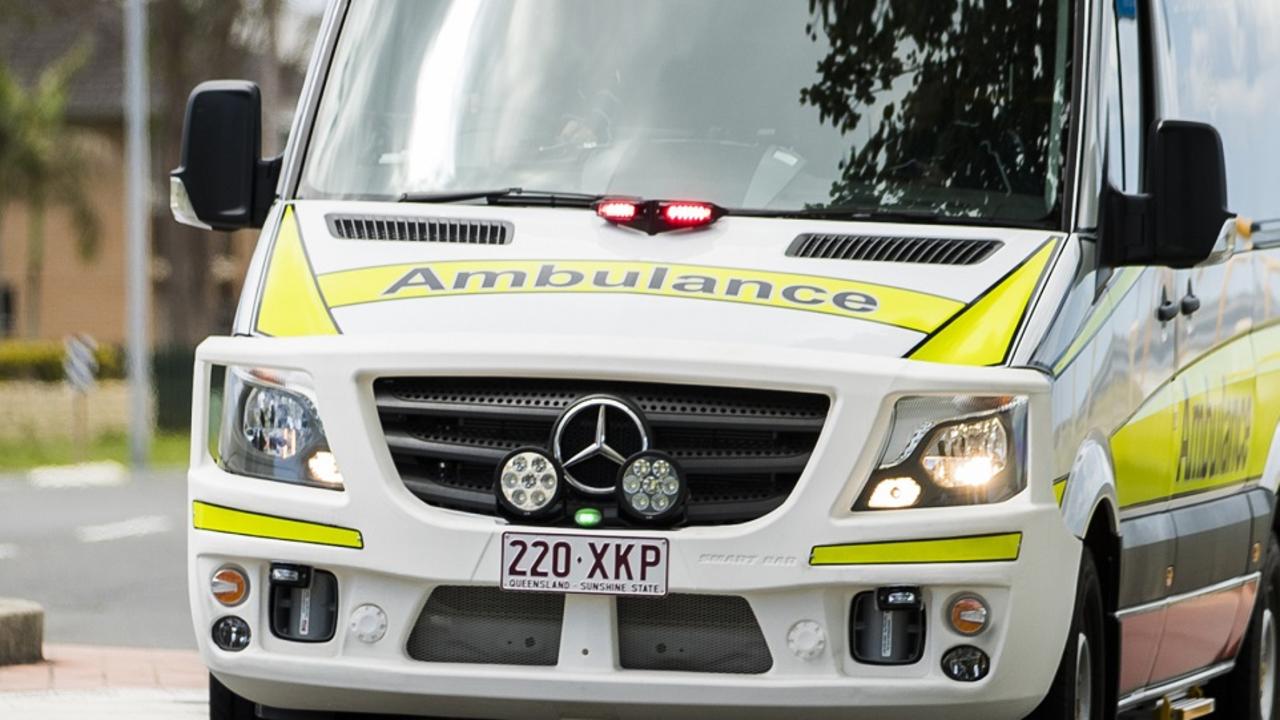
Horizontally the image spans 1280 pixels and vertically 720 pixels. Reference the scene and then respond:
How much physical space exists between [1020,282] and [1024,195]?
0.49m

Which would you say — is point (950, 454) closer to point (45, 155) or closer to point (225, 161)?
point (225, 161)

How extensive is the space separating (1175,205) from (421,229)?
182 cm

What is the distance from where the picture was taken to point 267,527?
21.8 ft

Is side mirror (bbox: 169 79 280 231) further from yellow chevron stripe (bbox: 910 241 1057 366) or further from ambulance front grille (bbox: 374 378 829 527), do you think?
yellow chevron stripe (bbox: 910 241 1057 366)

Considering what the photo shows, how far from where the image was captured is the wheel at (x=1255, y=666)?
32.3 feet

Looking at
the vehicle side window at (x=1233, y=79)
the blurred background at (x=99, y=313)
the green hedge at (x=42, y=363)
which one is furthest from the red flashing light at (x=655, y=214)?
the green hedge at (x=42, y=363)

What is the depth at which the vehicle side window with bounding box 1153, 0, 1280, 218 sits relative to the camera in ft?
27.8

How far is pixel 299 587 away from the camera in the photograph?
664cm

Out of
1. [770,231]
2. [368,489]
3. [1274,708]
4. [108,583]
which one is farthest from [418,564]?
[108,583]

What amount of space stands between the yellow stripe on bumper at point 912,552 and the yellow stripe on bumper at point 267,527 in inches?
40.4

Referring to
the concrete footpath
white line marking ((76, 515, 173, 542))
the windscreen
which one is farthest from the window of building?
the windscreen

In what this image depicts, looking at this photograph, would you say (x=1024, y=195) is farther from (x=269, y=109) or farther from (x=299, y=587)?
(x=269, y=109)

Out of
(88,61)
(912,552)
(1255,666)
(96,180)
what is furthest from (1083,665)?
(88,61)

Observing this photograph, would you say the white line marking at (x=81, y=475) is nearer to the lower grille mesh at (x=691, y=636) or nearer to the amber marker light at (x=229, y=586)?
the amber marker light at (x=229, y=586)
